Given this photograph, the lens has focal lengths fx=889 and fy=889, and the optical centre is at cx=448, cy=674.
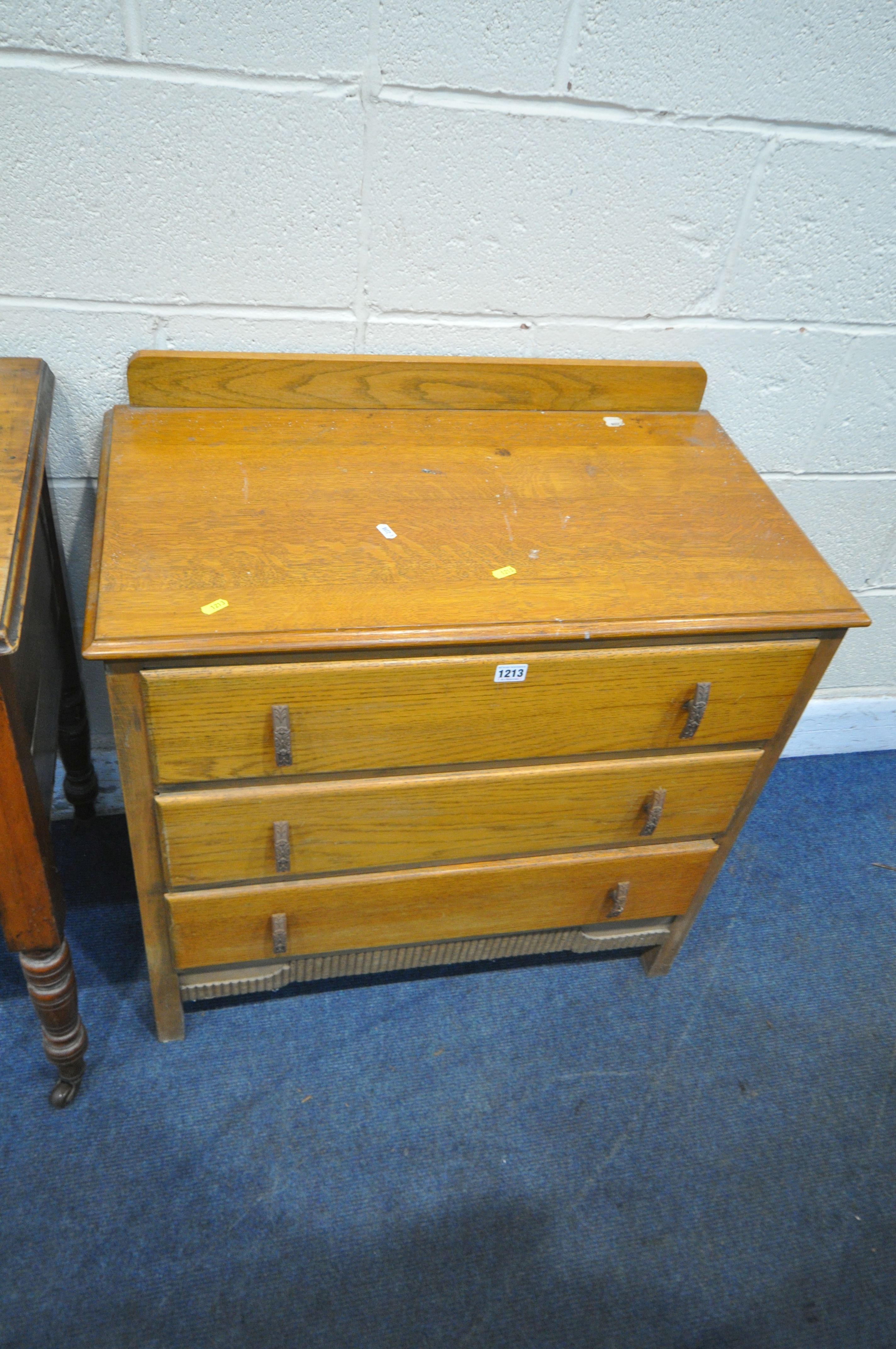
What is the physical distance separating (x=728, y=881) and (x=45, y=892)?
1.30 m

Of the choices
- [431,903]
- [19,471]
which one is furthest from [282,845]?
[19,471]

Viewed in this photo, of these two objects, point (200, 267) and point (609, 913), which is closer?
point (200, 267)

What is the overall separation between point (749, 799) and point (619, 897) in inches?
9.8

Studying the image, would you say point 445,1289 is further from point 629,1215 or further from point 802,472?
point 802,472

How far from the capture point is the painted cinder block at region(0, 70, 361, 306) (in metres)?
1.08

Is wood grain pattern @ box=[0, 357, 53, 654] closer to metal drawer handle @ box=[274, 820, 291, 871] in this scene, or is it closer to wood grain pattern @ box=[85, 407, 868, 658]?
wood grain pattern @ box=[85, 407, 868, 658]

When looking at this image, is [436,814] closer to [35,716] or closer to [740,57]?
[35,716]

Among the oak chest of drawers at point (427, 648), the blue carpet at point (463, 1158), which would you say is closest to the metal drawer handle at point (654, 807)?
the oak chest of drawers at point (427, 648)

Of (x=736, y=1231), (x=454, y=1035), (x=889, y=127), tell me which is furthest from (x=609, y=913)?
(x=889, y=127)

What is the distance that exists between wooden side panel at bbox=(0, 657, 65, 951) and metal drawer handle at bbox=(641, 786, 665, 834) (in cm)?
79

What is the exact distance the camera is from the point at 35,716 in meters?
1.12

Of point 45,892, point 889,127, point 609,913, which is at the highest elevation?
point 889,127

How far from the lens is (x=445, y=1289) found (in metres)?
1.22

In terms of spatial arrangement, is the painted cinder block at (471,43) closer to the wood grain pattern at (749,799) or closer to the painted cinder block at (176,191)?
the painted cinder block at (176,191)
